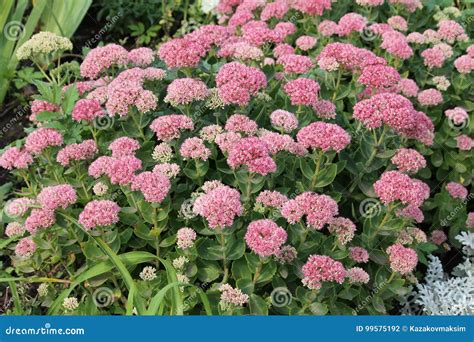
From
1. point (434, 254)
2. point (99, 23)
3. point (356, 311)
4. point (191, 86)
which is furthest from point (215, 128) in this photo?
point (99, 23)

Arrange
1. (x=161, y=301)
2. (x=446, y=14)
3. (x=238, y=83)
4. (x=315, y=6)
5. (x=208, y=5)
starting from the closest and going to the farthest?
(x=161, y=301), (x=238, y=83), (x=315, y=6), (x=446, y=14), (x=208, y=5)

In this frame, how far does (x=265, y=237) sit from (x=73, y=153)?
1138mm

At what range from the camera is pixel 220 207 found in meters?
2.96

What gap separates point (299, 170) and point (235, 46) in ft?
2.74

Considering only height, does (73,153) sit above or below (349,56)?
below

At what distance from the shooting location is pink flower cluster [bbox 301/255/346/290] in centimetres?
303

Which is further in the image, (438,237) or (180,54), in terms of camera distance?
(438,237)

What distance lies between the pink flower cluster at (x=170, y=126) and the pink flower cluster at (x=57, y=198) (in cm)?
51

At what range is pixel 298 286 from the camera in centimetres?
320

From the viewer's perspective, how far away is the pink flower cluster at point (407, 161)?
3553 millimetres

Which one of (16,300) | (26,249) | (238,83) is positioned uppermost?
(238,83)

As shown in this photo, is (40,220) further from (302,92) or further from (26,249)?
(302,92)

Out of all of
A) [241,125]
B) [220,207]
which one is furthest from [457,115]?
[220,207]

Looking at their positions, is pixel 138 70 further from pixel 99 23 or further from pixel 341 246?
pixel 99 23
